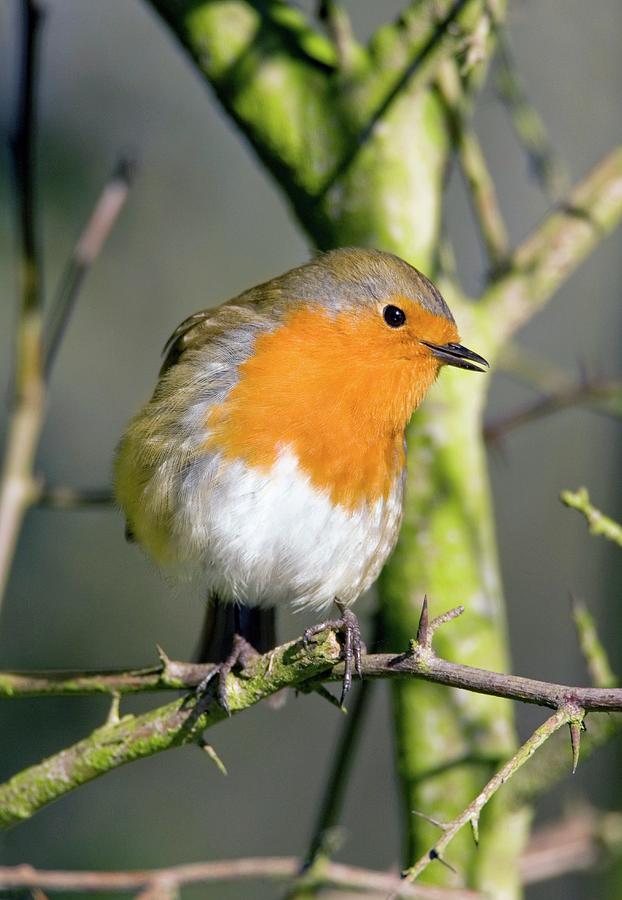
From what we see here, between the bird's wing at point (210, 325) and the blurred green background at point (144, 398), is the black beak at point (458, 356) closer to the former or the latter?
the bird's wing at point (210, 325)

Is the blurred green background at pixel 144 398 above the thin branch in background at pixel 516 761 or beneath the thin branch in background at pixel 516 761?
above

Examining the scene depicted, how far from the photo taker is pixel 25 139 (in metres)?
2.53

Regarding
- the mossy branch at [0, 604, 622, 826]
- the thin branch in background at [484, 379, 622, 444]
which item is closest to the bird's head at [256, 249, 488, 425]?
the thin branch in background at [484, 379, 622, 444]

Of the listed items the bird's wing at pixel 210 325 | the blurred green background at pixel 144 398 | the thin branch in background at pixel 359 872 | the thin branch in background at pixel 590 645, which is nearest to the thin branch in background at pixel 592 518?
the thin branch in background at pixel 590 645

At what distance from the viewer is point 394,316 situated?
2340 millimetres

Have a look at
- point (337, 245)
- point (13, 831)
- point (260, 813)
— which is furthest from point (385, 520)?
point (260, 813)

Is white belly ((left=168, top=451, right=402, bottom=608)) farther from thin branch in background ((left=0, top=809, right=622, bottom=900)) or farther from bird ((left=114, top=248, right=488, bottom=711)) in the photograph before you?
thin branch in background ((left=0, top=809, right=622, bottom=900))

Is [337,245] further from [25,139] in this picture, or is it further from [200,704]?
[200,704]

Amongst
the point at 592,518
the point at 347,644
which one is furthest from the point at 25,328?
the point at 592,518

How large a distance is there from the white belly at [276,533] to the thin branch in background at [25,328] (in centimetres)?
51

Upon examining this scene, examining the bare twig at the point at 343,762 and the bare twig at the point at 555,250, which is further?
the bare twig at the point at 555,250

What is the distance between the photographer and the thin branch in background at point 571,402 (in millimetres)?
2729

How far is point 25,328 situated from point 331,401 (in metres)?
0.88

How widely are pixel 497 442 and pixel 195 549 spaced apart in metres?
0.97
